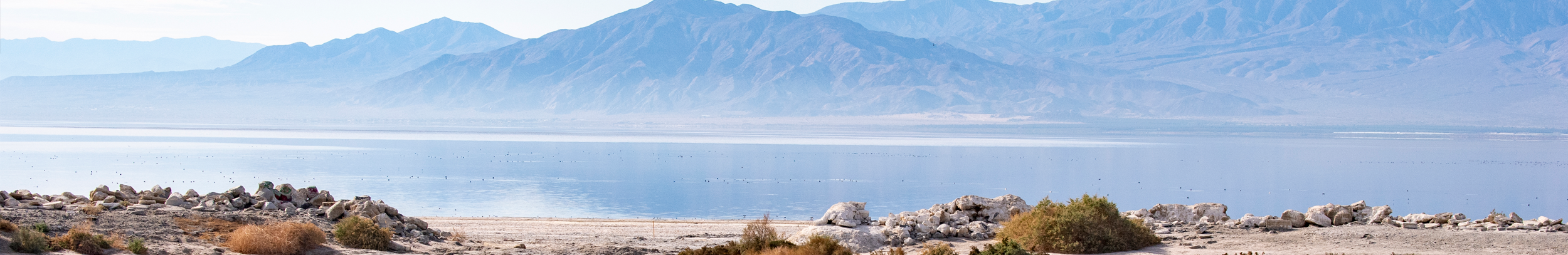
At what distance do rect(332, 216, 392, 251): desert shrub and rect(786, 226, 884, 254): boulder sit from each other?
5.92 metres

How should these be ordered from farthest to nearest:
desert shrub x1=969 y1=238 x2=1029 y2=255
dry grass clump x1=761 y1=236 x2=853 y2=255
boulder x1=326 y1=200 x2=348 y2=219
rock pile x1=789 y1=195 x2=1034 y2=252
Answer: rock pile x1=789 y1=195 x2=1034 y2=252 → boulder x1=326 y1=200 x2=348 y2=219 → dry grass clump x1=761 y1=236 x2=853 y2=255 → desert shrub x1=969 y1=238 x2=1029 y2=255

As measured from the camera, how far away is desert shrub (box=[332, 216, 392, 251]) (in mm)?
16078

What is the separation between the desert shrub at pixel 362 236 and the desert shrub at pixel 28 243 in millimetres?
3807

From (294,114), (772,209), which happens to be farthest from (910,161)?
(294,114)

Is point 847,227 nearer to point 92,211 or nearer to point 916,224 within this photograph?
point 916,224

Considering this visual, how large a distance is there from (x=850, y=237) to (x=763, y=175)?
107 feet

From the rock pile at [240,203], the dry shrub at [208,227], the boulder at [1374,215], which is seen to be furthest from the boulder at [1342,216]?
the dry shrub at [208,227]

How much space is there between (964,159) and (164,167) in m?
42.2

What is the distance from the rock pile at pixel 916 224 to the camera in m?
17.8

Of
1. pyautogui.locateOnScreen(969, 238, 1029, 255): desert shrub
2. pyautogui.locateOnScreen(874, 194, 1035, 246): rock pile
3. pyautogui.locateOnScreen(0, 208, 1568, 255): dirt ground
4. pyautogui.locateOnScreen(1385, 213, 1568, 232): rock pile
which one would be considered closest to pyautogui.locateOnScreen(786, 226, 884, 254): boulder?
pyautogui.locateOnScreen(874, 194, 1035, 246): rock pile

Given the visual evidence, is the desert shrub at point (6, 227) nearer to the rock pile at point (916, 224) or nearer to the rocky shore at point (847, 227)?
the rocky shore at point (847, 227)

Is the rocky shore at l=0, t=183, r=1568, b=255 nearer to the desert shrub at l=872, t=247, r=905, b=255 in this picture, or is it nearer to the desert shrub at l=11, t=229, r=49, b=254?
the desert shrub at l=872, t=247, r=905, b=255

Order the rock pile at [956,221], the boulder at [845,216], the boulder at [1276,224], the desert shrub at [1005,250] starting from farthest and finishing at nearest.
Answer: the boulder at [845,216], the rock pile at [956,221], the boulder at [1276,224], the desert shrub at [1005,250]

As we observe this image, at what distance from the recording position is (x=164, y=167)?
168 feet
